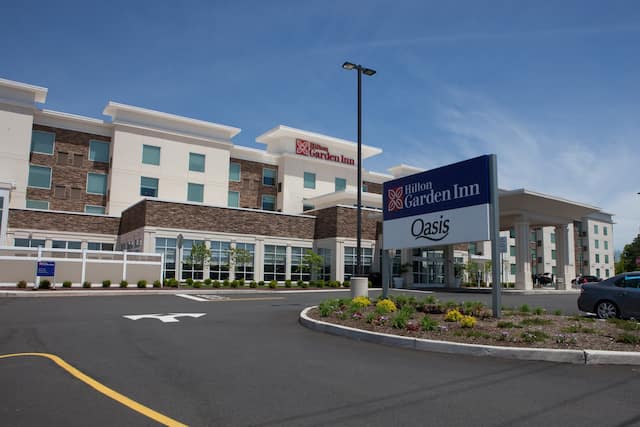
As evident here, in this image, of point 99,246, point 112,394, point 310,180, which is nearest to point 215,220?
point 99,246

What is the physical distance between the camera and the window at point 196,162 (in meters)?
43.3

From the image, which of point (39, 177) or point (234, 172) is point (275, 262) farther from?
point (39, 177)

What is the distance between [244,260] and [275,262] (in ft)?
10.8

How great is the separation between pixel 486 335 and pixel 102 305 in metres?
13.4

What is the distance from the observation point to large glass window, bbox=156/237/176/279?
32.4 m

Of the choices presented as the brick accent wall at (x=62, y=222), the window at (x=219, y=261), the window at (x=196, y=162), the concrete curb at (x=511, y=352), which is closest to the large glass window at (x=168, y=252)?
the window at (x=219, y=261)

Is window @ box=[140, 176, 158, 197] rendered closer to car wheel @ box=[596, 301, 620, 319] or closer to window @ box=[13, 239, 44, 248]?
window @ box=[13, 239, 44, 248]

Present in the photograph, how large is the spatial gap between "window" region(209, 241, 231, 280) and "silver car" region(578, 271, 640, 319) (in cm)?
2446

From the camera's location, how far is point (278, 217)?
37.6 meters

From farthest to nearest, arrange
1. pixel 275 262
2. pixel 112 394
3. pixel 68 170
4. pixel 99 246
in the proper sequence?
pixel 68 170 < pixel 99 246 < pixel 275 262 < pixel 112 394

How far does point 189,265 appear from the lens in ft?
109

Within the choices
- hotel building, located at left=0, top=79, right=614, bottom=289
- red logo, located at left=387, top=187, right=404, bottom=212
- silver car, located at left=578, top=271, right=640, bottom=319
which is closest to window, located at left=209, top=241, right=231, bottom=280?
hotel building, located at left=0, top=79, right=614, bottom=289

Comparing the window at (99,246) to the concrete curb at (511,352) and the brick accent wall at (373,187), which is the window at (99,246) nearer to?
the brick accent wall at (373,187)

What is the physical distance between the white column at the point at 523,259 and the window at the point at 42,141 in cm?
3598
